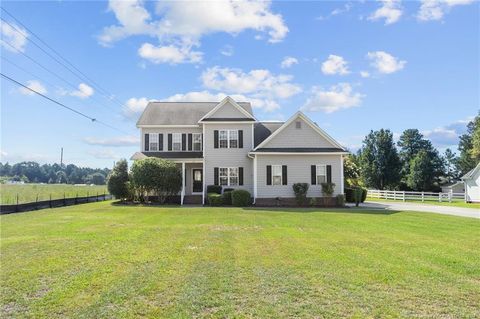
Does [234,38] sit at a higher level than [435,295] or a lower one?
higher

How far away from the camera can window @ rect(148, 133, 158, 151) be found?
28.2m

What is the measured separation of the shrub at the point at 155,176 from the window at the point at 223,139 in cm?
371

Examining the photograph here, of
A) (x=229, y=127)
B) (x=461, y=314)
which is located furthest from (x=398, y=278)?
(x=229, y=127)

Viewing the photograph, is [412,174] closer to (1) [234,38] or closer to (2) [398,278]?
(1) [234,38]

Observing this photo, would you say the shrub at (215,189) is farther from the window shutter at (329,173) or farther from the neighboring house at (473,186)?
the neighboring house at (473,186)

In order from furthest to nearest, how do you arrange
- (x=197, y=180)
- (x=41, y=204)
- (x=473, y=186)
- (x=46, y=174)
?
(x=46, y=174), (x=473, y=186), (x=197, y=180), (x=41, y=204)

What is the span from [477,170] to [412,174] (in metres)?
20.3

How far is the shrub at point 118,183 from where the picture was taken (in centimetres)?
2611

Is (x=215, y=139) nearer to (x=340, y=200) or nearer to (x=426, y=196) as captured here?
(x=340, y=200)

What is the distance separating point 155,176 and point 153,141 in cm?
558

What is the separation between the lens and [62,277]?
245 inches

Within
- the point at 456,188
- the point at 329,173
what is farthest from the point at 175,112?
the point at 456,188

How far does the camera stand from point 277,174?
24.4 metres

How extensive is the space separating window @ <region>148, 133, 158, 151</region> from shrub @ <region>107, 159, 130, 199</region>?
9.38 ft
